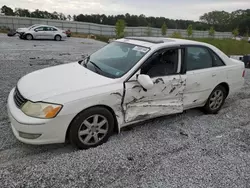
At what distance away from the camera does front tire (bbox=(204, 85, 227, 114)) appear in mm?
4066

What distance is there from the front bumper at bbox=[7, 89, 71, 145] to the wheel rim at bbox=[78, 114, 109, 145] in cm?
24

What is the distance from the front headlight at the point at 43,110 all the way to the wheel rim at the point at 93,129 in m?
0.40

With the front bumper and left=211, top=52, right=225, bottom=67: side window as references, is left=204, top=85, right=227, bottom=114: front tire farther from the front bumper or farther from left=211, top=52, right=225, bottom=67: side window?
the front bumper

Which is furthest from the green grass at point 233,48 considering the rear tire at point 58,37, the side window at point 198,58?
the side window at point 198,58

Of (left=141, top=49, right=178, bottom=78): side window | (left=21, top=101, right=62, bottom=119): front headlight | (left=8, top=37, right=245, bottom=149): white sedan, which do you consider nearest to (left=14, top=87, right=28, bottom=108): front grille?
(left=8, top=37, right=245, bottom=149): white sedan

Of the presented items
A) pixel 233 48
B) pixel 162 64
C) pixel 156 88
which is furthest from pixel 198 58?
pixel 233 48

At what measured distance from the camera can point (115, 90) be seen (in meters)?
2.81

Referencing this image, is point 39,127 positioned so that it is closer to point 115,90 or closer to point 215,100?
point 115,90

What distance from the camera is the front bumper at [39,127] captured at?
2414 mm

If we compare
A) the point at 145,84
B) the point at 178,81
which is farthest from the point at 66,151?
the point at 178,81

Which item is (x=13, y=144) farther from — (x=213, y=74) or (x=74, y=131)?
(x=213, y=74)

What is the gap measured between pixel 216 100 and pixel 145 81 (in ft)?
6.72

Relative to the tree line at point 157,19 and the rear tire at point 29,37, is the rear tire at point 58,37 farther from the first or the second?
the tree line at point 157,19

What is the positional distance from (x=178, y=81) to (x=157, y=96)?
18.0 inches
